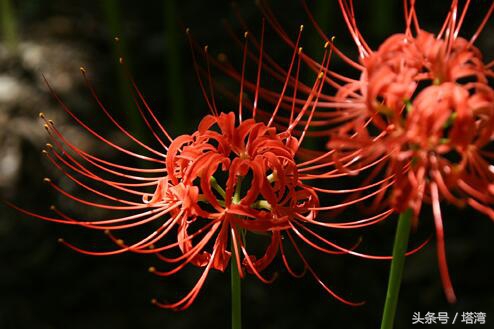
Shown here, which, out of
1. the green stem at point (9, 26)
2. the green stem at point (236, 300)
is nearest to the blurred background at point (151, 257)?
the green stem at point (9, 26)

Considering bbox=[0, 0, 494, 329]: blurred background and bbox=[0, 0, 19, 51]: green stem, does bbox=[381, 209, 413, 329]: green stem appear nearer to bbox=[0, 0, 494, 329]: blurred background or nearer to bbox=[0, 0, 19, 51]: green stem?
bbox=[0, 0, 494, 329]: blurred background

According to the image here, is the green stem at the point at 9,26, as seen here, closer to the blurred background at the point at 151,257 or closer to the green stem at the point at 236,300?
the blurred background at the point at 151,257

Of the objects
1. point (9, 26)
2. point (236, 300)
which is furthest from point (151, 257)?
point (236, 300)

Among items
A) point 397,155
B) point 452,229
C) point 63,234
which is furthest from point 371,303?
point 397,155

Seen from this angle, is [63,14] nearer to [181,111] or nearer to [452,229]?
[181,111]

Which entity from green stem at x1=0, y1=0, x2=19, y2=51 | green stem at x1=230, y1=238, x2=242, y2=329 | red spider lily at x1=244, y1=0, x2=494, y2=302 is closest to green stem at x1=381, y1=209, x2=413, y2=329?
red spider lily at x1=244, y1=0, x2=494, y2=302

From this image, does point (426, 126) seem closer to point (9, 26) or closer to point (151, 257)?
point (151, 257)

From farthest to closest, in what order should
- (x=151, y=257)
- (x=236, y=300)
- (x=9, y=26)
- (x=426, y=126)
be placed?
1. (x=9, y=26)
2. (x=151, y=257)
3. (x=236, y=300)
4. (x=426, y=126)
